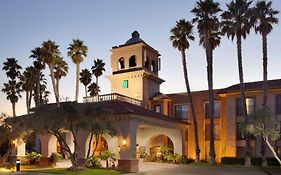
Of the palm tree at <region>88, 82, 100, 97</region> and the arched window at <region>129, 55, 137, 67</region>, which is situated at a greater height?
the arched window at <region>129, 55, 137, 67</region>

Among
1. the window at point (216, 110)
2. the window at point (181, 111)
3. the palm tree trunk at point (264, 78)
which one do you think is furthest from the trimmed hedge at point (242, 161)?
the window at point (181, 111)

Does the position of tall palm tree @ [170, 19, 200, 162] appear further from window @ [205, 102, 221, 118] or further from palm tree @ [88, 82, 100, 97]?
palm tree @ [88, 82, 100, 97]

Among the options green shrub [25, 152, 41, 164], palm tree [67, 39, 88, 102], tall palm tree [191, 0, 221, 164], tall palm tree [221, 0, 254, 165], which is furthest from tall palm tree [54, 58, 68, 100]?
tall palm tree [221, 0, 254, 165]

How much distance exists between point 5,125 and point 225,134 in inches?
943

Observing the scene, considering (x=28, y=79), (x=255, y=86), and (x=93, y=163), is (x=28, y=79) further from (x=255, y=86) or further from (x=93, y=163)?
(x=255, y=86)

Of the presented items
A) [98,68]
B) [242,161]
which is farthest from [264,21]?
[98,68]

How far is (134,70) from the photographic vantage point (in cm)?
4812

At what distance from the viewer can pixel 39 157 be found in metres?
36.7

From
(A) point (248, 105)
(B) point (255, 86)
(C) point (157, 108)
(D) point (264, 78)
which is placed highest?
(D) point (264, 78)

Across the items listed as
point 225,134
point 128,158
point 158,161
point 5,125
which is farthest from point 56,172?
point 225,134

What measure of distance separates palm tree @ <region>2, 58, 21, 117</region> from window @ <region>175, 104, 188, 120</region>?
2503cm

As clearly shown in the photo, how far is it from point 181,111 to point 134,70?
7.73m

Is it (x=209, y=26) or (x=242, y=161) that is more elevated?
(x=209, y=26)

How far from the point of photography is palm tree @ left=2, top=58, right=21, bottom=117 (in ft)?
187
